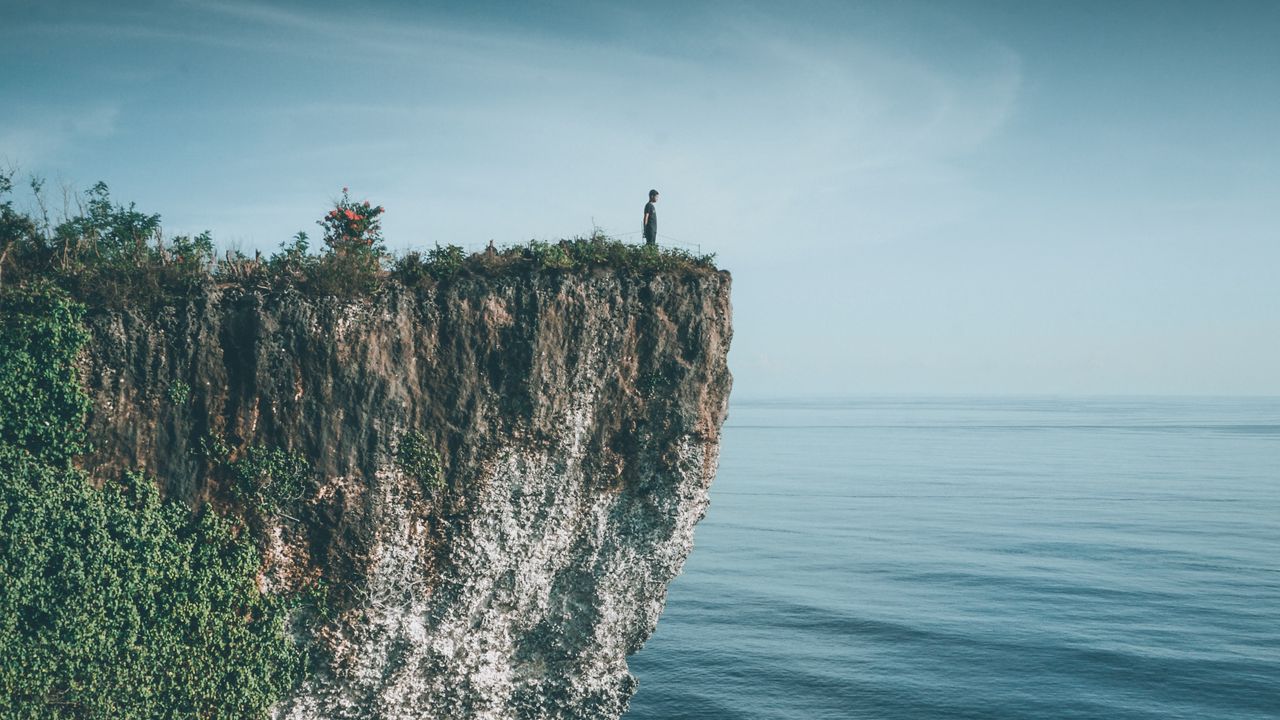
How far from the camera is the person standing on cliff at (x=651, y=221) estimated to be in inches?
739

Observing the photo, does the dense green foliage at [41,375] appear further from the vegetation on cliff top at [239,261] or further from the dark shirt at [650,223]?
the dark shirt at [650,223]

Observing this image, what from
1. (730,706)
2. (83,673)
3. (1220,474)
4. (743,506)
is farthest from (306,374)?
(1220,474)

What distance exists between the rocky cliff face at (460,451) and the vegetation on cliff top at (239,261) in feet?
1.34

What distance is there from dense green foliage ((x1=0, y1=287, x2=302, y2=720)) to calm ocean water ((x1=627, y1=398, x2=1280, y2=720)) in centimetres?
1459

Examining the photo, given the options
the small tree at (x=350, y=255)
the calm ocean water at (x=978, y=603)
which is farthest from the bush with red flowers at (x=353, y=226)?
the calm ocean water at (x=978, y=603)

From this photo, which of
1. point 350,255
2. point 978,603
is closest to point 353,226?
point 350,255

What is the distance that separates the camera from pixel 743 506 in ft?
204

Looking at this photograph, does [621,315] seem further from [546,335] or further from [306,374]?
[306,374]

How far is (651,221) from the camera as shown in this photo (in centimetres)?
1895

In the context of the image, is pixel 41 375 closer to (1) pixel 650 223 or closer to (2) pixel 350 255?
(2) pixel 350 255

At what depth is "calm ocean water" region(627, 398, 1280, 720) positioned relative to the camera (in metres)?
26.5

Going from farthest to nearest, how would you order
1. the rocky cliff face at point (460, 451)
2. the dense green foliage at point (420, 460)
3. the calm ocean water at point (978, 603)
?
the calm ocean water at point (978, 603), the dense green foliage at point (420, 460), the rocky cliff face at point (460, 451)

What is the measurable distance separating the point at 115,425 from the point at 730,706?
20554 millimetres

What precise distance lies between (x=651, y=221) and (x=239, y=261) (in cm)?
939
